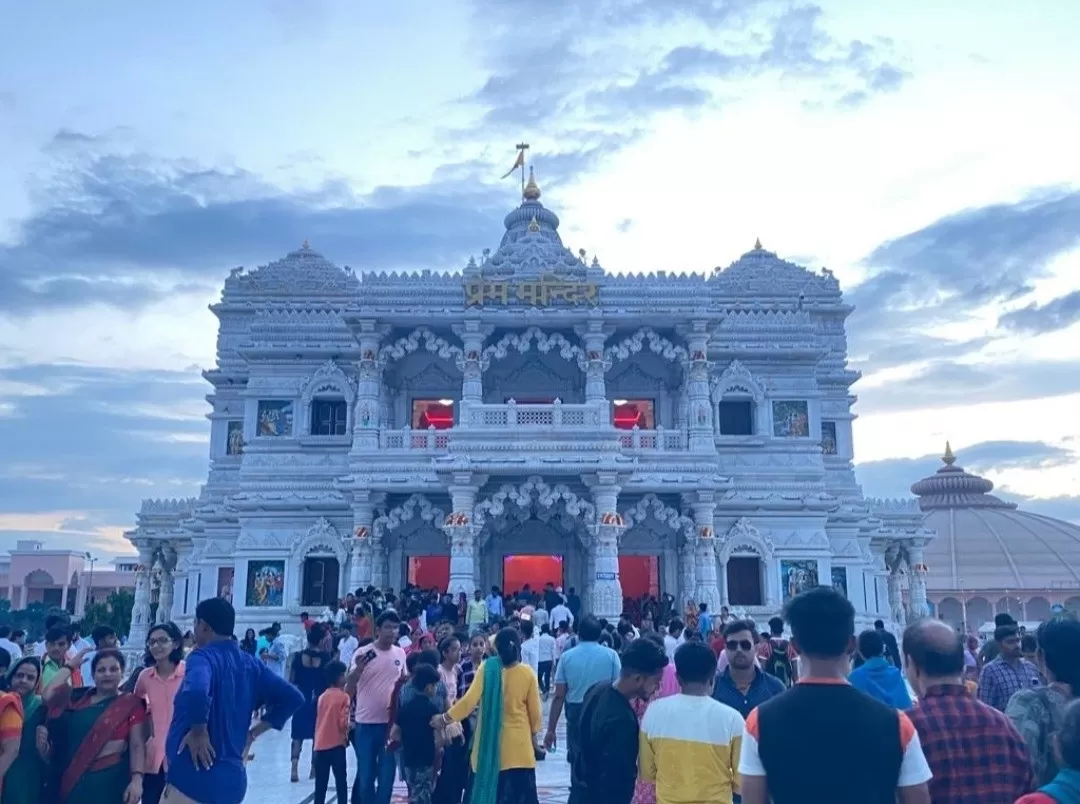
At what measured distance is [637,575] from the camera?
32.0 m

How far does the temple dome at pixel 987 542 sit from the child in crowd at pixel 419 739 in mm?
55551

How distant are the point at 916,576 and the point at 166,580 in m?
29.0

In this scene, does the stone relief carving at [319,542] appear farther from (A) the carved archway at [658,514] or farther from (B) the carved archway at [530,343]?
(A) the carved archway at [658,514]

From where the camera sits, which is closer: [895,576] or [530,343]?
[530,343]

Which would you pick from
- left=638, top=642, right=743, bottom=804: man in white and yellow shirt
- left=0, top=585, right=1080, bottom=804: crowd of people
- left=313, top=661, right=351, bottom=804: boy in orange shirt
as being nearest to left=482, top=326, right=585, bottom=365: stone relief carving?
left=0, top=585, right=1080, bottom=804: crowd of people

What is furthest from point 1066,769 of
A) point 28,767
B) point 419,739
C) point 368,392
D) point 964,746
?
point 368,392

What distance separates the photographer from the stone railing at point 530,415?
89.2 ft

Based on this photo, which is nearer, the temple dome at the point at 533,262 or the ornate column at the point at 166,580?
the temple dome at the point at 533,262

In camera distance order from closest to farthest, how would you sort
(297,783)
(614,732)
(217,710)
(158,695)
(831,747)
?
(831,747)
(217,710)
(614,732)
(158,695)
(297,783)

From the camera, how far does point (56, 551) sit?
286 feet

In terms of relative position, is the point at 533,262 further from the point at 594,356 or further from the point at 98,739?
the point at 98,739

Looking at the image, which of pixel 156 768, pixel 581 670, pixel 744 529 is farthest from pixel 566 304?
pixel 156 768

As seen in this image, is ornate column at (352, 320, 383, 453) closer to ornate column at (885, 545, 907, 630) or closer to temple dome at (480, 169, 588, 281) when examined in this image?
temple dome at (480, 169, 588, 281)

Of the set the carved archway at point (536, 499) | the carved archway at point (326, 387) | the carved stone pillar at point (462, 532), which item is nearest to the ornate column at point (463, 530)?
the carved stone pillar at point (462, 532)
